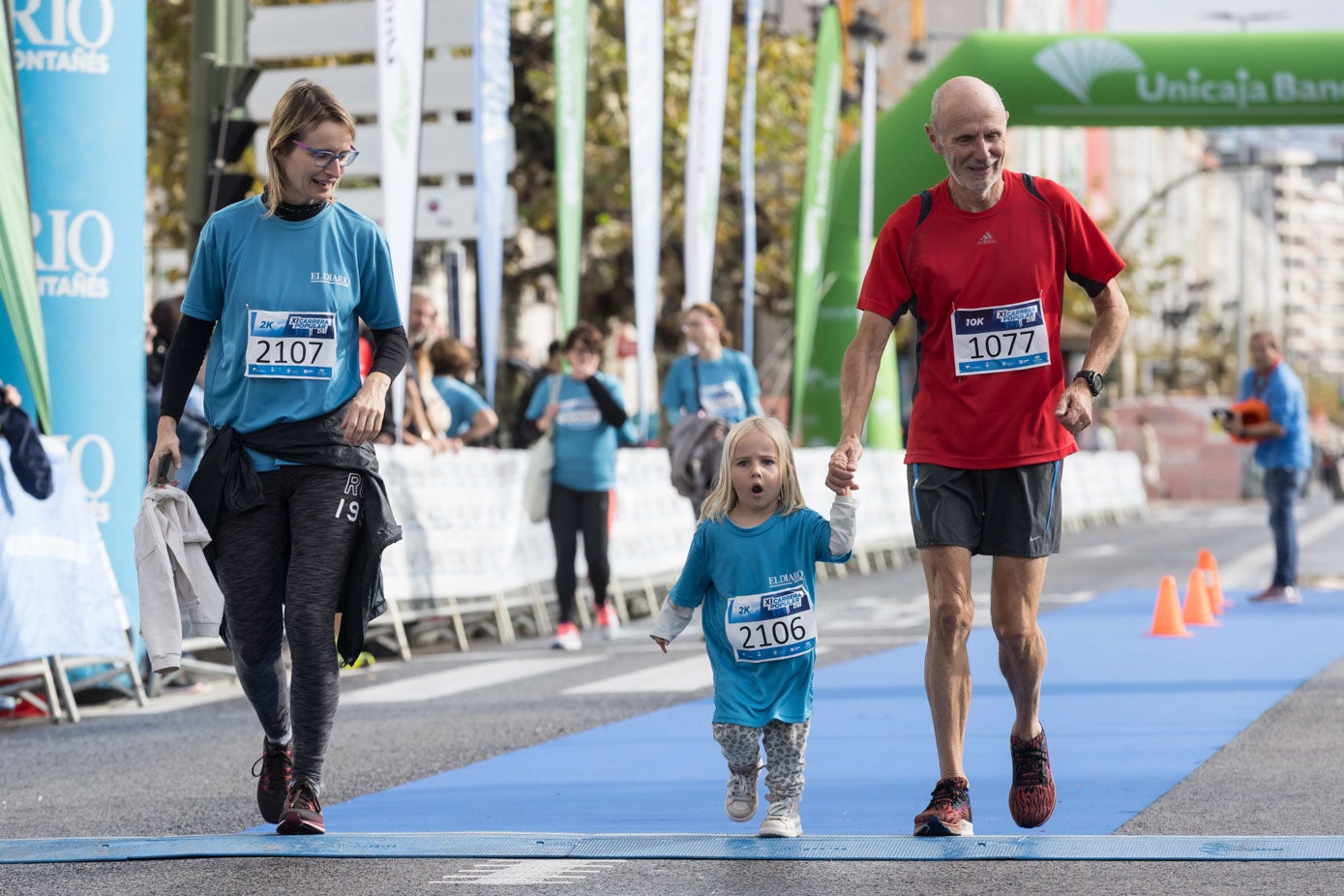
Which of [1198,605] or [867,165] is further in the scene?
[867,165]

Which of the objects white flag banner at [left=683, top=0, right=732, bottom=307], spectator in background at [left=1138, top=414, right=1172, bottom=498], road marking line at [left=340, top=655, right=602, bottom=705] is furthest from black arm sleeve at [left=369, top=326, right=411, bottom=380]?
spectator in background at [left=1138, top=414, right=1172, bottom=498]

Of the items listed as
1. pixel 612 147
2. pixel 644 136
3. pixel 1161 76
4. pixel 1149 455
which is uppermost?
pixel 612 147

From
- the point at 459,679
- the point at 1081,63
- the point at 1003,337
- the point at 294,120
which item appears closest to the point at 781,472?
the point at 1003,337

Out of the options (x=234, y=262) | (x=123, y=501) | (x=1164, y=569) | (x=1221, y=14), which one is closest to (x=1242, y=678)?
(x=123, y=501)

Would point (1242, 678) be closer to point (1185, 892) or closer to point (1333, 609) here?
point (1333, 609)

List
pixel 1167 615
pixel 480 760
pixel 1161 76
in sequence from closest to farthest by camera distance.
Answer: pixel 480 760 < pixel 1167 615 < pixel 1161 76

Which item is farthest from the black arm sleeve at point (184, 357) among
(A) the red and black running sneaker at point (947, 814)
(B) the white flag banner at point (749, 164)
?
(B) the white flag banner at point (749, 164)

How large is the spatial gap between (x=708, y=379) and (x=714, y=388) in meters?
0.07

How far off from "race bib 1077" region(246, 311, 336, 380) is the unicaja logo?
1250 centimetres

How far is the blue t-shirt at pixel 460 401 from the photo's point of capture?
1298cm

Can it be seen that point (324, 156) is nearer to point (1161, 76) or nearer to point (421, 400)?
point (421, 400)

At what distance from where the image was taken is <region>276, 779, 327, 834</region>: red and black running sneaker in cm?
593

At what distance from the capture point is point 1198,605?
1325cm

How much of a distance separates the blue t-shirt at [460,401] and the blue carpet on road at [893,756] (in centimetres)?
297
